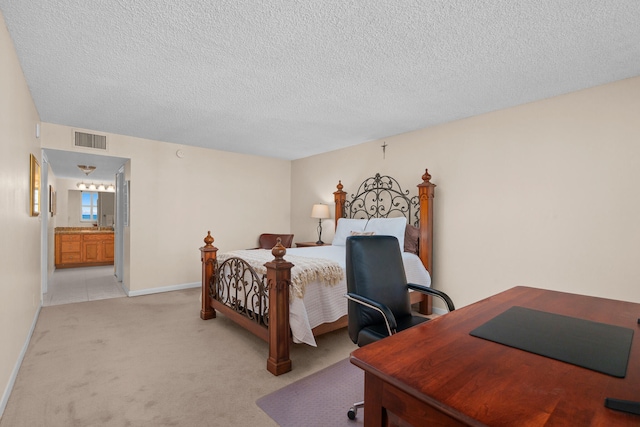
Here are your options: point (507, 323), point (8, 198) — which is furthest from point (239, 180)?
point (507, 323)

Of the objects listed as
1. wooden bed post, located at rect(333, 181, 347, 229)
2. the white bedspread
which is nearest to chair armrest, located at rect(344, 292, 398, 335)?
the white bedspread

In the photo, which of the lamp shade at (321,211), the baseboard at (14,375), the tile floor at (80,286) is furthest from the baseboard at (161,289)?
the lamp shade at (321,211)


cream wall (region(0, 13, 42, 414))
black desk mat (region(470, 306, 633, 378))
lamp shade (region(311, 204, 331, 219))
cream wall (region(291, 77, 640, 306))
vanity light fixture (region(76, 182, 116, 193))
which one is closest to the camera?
black desk mat (region(470, 306, 633, 378))

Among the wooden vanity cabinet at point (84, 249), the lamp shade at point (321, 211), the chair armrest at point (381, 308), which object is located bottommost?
the wooden vanity cabinet at point (84, 249)

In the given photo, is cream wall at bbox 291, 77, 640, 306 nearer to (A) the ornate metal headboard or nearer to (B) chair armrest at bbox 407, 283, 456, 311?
(A) the ornate metal headboard

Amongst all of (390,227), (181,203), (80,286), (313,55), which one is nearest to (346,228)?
(390,227)

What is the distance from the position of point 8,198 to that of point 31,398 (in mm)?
1355

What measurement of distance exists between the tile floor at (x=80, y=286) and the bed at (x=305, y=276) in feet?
7.51

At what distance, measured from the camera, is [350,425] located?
6.12ft

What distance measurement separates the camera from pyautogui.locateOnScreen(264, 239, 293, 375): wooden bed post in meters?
2.48

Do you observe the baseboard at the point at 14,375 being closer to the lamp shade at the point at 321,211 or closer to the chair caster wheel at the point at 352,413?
the chair caster wheel at the point at 352,413

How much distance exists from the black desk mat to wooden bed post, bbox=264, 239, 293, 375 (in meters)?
1.53

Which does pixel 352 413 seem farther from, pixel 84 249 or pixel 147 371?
pixel 84 249

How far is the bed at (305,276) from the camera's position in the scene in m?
2.53
